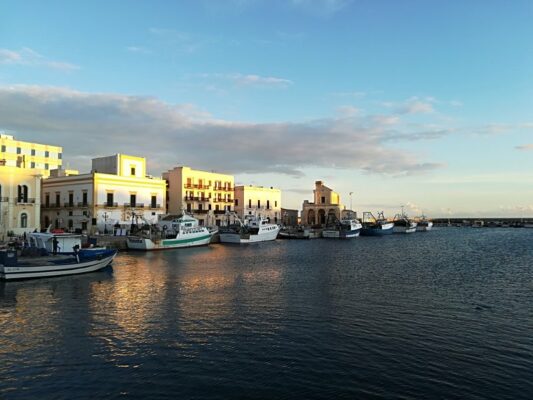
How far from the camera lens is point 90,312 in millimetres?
20766

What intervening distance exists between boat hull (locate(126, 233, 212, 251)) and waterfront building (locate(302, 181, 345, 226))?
197ft

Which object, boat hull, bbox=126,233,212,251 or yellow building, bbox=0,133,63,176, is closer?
boat hull, bbox=126,233,212,251

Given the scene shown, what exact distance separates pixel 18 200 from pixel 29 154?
41.7 m

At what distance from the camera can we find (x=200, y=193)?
84.2 metres

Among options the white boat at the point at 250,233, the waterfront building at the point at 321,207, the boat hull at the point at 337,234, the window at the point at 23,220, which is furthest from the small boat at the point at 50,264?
the waterfront building at the point at 321,207

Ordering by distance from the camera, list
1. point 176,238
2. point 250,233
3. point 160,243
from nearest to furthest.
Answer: point 160,243 → point 176,238 → point 250,233

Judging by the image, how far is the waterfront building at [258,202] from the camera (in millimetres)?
93625

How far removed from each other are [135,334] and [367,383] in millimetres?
9315

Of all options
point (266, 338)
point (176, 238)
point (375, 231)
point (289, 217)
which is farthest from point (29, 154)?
point (266, 338)

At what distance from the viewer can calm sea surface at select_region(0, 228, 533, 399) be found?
12.5 metres

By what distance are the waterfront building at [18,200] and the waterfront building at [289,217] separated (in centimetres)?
6998

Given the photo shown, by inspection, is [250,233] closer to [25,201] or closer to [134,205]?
[134,205]

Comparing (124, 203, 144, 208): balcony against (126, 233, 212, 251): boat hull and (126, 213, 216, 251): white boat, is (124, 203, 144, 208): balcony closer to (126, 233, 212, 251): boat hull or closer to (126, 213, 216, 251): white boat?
(126, 213, 216, 251): white boat

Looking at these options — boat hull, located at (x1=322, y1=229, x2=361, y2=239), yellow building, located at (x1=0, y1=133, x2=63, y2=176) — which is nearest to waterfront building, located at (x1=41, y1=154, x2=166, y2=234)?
yellow building, located at (x1=0, y1=133, x2=63, y2=176)
